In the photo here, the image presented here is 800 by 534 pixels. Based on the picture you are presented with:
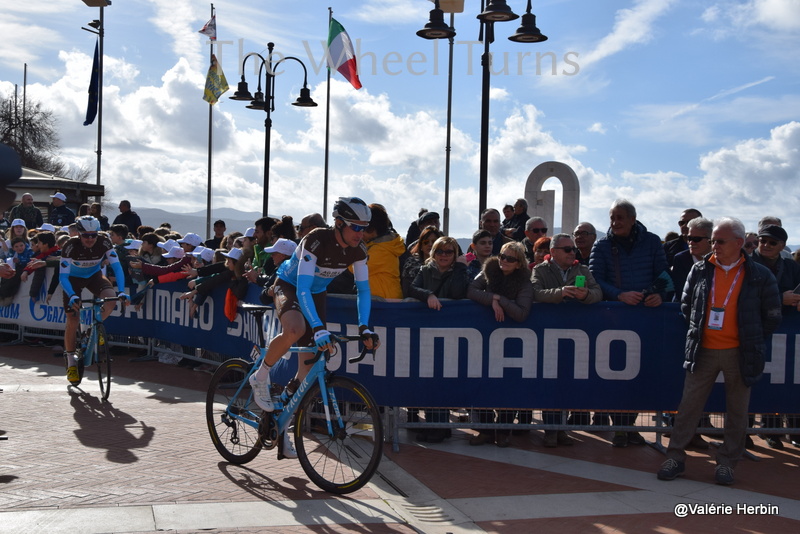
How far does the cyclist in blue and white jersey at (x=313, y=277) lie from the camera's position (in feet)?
20.7

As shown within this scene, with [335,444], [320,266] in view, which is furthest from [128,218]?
[335,444]

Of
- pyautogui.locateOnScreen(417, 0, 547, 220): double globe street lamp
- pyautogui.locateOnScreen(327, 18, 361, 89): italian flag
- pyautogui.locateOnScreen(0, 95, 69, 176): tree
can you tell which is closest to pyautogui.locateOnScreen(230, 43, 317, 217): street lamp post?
pyautogui.locateOnScreen(327, 18, 361, 89): italian flag

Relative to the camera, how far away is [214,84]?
32188 millimetres

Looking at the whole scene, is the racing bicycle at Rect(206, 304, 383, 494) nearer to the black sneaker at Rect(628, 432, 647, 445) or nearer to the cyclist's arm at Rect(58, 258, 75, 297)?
the black sneaker at Rect(628, 432, 647, 445)

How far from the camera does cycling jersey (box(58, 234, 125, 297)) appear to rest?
10.6m

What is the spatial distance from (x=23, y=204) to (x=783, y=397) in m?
17.9

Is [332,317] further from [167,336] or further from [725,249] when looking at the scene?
[167,336]

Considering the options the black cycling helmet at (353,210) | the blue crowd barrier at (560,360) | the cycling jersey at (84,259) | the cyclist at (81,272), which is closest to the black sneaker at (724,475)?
the blue crowd barrier at (560,360)

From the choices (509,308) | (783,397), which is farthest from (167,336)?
(783,397)

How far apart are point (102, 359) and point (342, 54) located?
16207mm

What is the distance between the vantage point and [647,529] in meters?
5.57

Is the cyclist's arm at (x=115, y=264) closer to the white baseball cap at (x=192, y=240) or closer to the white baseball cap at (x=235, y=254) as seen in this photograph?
the white baseball cap at (x=235, y=254)

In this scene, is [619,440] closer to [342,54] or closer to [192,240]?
[192,240]

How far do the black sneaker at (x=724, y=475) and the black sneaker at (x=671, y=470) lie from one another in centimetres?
27
